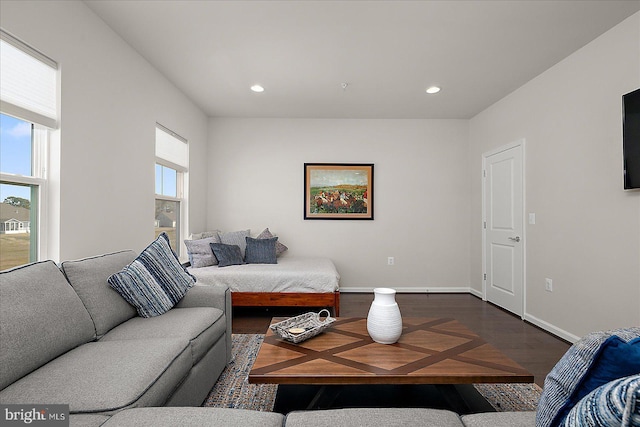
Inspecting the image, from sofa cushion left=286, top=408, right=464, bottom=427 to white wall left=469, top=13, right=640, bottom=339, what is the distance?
238 cm

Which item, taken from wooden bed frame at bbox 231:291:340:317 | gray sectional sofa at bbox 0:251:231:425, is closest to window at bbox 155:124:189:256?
wooden bed frame at bbox 231:291:340:317

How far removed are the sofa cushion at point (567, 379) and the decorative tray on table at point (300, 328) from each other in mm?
1225

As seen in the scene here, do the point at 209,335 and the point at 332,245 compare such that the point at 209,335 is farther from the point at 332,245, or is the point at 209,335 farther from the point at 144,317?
the point at 332,245

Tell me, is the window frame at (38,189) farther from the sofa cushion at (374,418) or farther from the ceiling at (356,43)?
the sofa cushion at (374,418)

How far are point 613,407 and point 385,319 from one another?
1343mm

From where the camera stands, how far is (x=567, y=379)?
2.53 ft

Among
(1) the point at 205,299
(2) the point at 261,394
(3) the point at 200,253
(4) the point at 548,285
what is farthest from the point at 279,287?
(4) the point at 548,285

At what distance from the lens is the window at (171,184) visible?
3660 mm

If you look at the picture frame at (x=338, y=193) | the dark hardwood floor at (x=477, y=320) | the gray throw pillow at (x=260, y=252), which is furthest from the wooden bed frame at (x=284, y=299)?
the picture frame at (x=338, y=193)

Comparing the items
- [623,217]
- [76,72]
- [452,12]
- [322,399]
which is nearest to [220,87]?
[76,72]

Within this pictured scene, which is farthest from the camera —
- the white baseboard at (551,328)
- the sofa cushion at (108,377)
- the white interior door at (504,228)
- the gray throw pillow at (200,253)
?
the gray throw pillow at (200,253)

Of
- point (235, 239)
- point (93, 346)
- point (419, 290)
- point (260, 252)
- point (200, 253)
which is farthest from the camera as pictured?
point (419, 290)

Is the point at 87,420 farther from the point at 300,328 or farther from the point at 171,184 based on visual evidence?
the point at 171,184

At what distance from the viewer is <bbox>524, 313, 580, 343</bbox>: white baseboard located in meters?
3.04
